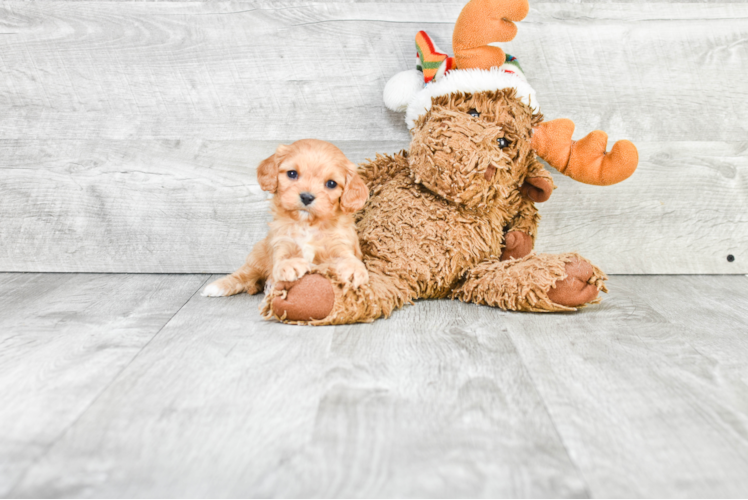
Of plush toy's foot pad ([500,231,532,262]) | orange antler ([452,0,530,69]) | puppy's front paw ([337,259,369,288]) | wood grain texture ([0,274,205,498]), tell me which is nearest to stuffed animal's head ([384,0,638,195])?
orange antler ([452,0,530,69])

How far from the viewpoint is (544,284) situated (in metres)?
1.15

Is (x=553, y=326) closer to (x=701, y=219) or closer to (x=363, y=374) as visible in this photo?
(x=363, y=374)

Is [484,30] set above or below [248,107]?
above

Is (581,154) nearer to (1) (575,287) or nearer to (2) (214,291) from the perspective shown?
(1) (575,287)

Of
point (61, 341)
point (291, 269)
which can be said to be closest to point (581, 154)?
point (291, 269)

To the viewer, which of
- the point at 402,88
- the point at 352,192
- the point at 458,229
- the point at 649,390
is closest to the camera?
the point at 649,390

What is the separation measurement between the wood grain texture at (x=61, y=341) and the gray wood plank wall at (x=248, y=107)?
0.16 metres

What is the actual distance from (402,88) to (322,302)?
1.89 ft

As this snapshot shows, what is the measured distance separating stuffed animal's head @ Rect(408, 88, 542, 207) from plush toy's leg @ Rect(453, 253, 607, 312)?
16 cm

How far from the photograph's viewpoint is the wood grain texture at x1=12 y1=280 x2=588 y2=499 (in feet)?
2.05

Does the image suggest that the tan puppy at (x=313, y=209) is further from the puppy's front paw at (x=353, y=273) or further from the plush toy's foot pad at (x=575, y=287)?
the plush toy's foot pad at (x=575, y=287)

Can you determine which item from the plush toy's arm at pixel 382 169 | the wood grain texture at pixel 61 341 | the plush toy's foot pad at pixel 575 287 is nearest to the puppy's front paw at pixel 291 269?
the wood grain texture at pixel 61 341

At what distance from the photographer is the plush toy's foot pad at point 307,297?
1075 millimetres

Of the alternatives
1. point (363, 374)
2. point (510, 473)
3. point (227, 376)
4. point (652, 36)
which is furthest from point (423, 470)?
point (652, 36)
